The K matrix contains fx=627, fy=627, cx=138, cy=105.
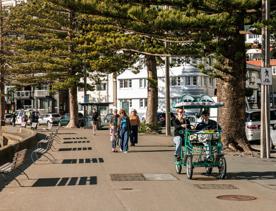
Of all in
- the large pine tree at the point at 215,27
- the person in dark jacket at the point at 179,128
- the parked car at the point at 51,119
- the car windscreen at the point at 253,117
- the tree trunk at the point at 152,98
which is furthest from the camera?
the parked car at the point at 51,119

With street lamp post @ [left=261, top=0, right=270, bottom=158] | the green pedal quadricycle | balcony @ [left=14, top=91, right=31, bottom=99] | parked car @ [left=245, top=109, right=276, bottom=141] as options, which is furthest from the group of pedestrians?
balcony @ [left=14, top=91, right=31, bottom=99]

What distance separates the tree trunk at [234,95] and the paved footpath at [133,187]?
106 inches

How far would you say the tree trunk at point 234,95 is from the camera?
22.5m

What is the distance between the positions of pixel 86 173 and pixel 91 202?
4.99 meters

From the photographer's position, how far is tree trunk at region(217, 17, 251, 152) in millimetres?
22500

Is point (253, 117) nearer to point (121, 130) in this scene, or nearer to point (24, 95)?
point (121, 130)

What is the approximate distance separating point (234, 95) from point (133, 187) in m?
10.7

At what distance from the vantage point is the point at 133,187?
1290 centimetres

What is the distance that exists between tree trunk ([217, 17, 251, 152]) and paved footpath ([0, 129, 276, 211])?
8.84 feet

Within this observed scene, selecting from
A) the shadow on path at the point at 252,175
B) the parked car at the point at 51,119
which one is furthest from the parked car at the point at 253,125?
the parked car at the point at 51,119

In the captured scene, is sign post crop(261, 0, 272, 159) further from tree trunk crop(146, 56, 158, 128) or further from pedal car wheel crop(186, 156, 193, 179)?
tree trunk crop(146, 56, 158, 128)

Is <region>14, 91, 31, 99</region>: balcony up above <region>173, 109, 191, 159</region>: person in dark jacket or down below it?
above

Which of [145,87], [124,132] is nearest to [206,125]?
[124,132]

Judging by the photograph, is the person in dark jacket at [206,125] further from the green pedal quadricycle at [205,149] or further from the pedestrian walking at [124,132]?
the pedestrian walking at [124,132]
